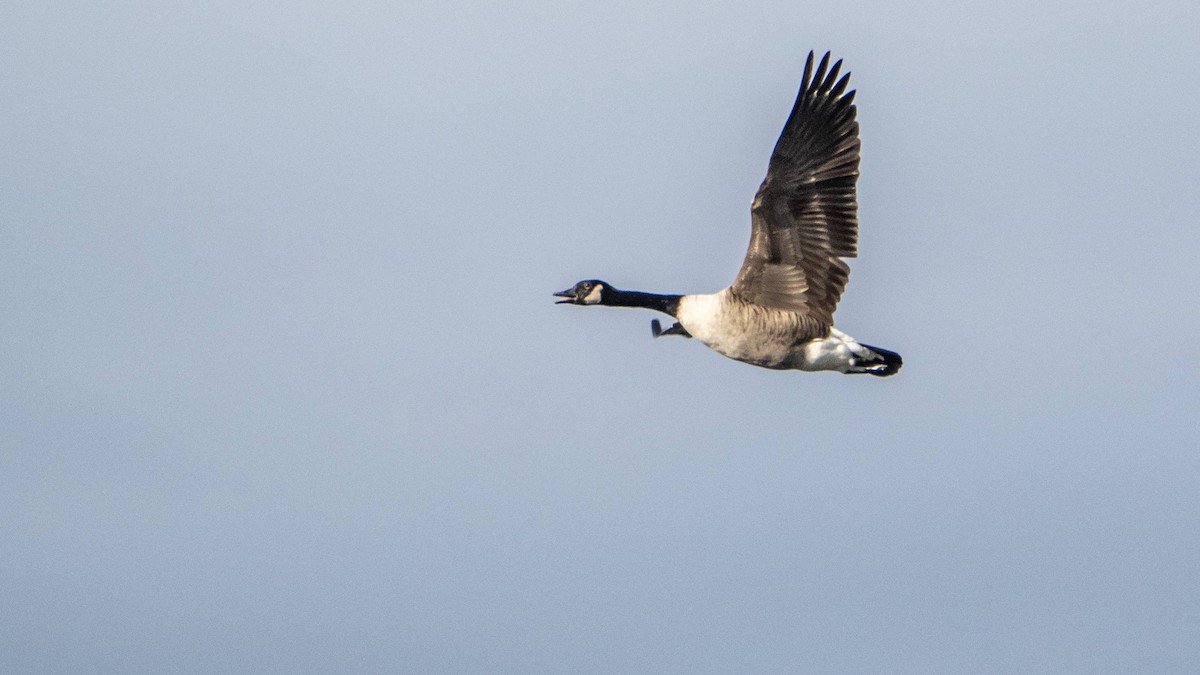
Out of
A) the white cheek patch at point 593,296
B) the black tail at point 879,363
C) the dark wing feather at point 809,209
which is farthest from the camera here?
the white cheek patch at point 593,296

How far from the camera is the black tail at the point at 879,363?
76.3 feet

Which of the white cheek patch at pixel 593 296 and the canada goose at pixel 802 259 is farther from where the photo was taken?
the white cheek patch at pixel 593 296

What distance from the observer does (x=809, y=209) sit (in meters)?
22.8

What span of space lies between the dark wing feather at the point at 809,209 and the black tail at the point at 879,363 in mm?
602

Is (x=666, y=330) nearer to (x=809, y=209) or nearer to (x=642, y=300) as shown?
(x=642, y=300)

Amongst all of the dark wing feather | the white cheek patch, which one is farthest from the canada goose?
the white cheek patch

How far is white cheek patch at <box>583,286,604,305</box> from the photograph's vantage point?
24.3 m

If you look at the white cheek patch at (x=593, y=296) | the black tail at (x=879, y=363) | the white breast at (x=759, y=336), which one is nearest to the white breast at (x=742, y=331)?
the white breast at (x=759, y=336)

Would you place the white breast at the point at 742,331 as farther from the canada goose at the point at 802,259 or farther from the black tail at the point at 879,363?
the black tail at the point at 879,363

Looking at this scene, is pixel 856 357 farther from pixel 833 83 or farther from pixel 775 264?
pixel 833 83

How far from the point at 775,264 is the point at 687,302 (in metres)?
0.94

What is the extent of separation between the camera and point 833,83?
22.7 m

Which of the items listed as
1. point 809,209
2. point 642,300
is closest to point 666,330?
point 642,300

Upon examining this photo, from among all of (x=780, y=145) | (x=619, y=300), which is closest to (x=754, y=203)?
(x=780, y=145)
